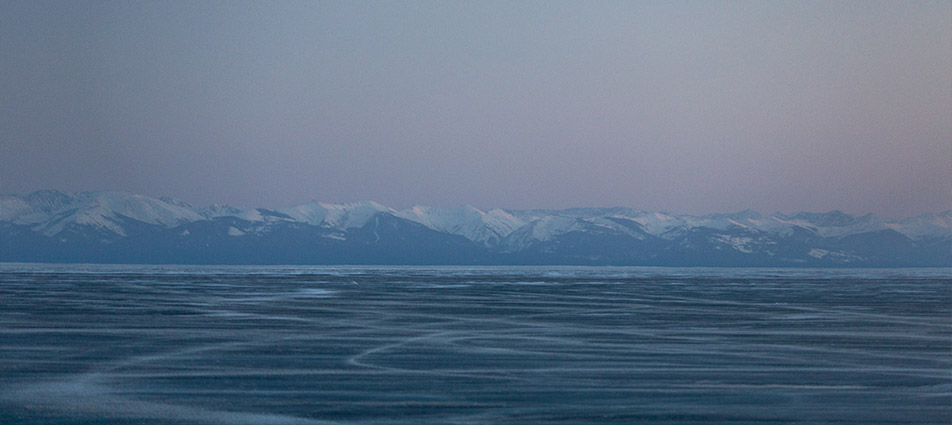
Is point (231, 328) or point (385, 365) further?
point (231, 328)

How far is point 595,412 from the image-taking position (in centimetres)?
1453

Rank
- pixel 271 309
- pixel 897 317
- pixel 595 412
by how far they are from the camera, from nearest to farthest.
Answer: pixel 595 412
pixel 897 317
pixel 271 309

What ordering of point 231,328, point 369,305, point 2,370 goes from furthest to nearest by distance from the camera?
point 369,305, point 231,328, point 2,370

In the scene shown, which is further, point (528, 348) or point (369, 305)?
point (369, 305)

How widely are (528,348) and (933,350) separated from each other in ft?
30.6

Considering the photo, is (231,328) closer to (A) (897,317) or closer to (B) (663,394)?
(B) (663,394)

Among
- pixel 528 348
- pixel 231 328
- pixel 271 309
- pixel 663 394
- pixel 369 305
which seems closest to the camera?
pixel 663 394

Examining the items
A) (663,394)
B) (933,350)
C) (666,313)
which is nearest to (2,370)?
(663,394)

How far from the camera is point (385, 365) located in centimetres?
1984

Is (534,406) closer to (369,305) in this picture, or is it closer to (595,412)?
(595,412)

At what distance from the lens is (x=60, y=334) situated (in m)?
26.4

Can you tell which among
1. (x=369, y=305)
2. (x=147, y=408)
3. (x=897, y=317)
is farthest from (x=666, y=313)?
(x=147, y=408)

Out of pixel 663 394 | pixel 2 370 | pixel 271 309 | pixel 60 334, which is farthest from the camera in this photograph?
pixel 271 309

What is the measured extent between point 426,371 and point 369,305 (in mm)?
24364
